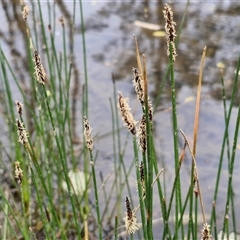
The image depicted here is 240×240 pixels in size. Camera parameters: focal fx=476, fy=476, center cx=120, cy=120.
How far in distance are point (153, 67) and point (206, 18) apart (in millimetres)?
805

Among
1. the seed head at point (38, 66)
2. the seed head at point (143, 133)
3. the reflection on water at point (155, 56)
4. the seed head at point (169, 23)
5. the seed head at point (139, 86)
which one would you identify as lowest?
the seed head at point (143, 133)

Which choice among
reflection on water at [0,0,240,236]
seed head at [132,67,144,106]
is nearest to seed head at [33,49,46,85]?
seed head at [132,67,144,106]

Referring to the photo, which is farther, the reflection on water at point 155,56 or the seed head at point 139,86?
the reflection on water at point 155,56

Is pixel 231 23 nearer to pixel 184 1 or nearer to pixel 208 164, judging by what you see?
pixel 184 1

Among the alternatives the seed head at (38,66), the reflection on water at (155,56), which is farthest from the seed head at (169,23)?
the reflection on water at (155,56)

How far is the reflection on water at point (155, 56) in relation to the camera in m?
2.34

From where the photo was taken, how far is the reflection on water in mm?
2340

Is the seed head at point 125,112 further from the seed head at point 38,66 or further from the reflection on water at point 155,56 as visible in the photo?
the reflection on water at point 155,56

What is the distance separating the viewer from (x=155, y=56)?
3.11 m

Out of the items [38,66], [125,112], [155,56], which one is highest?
[155,56]

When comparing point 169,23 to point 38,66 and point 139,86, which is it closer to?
point 139,86

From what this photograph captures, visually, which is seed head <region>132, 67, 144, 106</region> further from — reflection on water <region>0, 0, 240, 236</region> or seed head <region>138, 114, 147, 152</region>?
reflection on water <region>0, 0, 240, 236</region>

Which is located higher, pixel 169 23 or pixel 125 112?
pixel 169 23

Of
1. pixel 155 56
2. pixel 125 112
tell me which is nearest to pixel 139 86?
pixel 125 112
